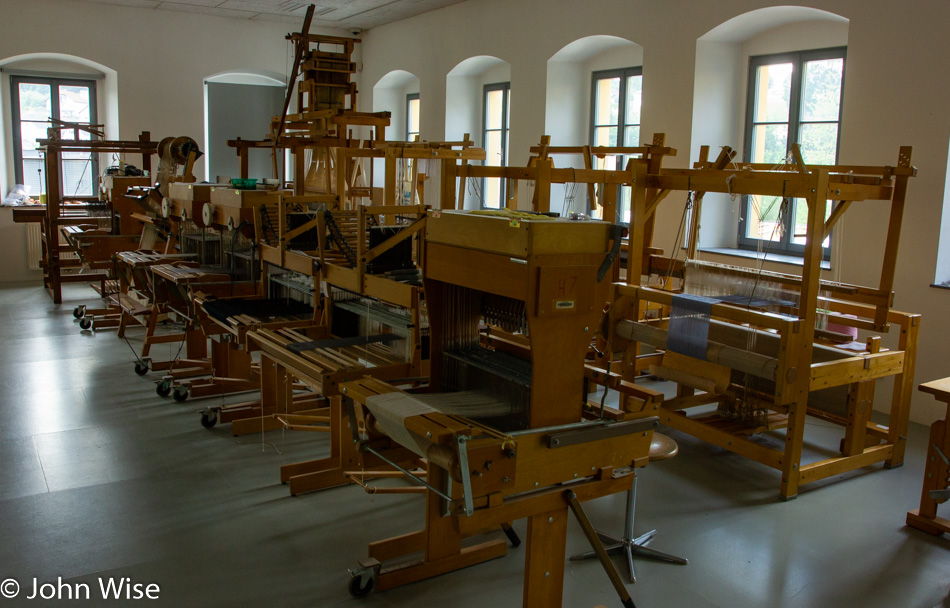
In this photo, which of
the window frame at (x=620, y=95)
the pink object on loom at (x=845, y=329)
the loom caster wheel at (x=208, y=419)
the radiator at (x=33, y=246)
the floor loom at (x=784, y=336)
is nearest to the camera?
the floor loom at (x=784, y=336)

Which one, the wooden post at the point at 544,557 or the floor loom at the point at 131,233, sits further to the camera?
the floor loom at the point at 131,233

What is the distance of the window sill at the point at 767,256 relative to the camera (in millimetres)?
6328

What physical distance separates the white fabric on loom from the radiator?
9771 millimetres

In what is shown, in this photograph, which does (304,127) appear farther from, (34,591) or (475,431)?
(475,431)

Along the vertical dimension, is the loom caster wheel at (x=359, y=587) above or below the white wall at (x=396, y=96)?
below

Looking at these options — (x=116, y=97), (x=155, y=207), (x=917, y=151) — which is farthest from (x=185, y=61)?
(x=917, y=151)

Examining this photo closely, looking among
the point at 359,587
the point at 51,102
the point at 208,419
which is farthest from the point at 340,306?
the point at 51,102

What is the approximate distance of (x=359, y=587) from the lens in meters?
3.18

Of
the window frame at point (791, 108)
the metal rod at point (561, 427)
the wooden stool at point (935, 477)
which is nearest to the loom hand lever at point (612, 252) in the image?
the metal rod at point (561, 427)

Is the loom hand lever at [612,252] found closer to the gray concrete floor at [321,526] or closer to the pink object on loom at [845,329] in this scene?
the gray concrete floor at [321,526]

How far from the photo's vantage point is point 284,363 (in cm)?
389

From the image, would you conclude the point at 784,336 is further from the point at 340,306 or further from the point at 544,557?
the point at 340,306

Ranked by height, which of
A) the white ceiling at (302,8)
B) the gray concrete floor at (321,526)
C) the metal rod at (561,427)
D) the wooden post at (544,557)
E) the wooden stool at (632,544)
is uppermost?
the white ceiling at (302,8)

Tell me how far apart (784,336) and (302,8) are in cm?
853
